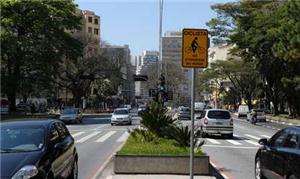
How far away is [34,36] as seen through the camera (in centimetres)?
5881

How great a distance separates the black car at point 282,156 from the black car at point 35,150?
4228 millimetres

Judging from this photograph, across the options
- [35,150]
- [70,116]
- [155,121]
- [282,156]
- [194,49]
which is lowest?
[282,156]

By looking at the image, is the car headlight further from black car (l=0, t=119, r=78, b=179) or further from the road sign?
the road sign

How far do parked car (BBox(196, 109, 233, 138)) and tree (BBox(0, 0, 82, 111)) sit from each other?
28.2 metres

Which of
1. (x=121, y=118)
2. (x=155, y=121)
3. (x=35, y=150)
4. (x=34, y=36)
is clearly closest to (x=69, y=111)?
(x=121, y=118)

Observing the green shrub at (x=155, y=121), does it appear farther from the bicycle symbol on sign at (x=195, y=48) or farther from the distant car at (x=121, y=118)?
the distant car at (x=121, y=118)

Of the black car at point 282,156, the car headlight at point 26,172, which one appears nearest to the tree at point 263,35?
the black car at point 282,156

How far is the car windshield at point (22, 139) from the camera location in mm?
10691

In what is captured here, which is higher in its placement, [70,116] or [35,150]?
[70,116]

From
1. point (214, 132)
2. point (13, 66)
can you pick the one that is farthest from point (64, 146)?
point (13, 66)

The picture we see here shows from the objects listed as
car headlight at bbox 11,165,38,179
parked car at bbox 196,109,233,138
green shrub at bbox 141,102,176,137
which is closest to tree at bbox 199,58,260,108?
parked car at bbox 196,109,233,138

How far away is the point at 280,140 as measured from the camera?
12336mm

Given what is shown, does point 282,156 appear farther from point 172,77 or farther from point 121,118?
point 172,77

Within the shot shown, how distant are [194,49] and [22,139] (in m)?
3.70
